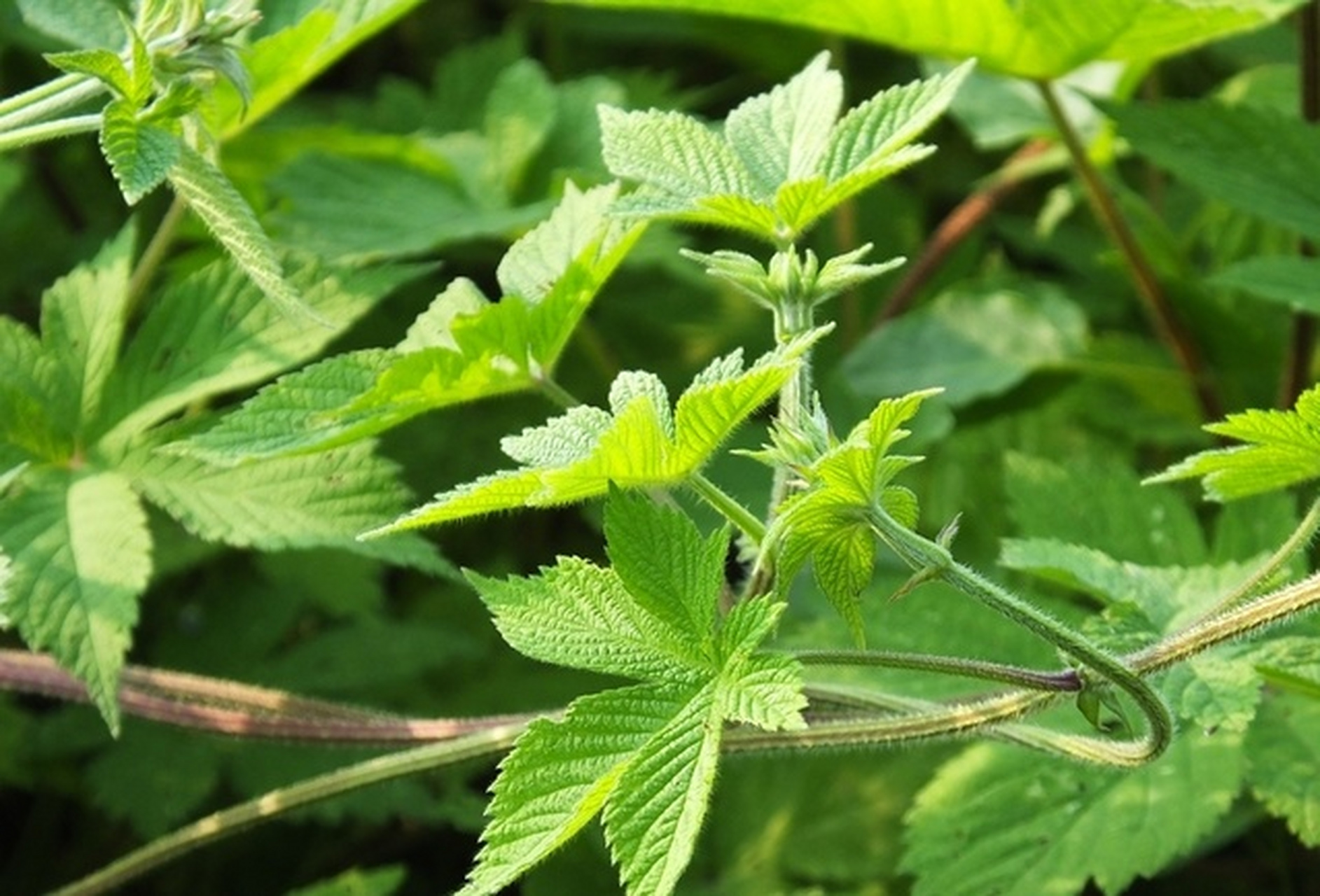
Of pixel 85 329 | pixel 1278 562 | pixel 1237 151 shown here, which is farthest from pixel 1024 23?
pixel 85 329

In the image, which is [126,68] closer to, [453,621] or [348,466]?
[348,466]

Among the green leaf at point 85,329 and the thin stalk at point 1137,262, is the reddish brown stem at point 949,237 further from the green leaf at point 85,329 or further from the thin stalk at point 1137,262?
the green leaf at point 85,329

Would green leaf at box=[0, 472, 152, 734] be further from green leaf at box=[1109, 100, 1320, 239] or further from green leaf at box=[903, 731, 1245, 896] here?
green leaf at box=[1109, 100, 1320, 239]

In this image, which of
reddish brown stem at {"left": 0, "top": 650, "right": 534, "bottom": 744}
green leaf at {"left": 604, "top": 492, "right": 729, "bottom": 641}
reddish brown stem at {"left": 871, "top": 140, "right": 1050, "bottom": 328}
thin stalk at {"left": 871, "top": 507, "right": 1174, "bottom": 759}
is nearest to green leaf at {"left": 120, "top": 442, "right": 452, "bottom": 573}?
reddish brown stem at {"left": 0, "top": 650, "right": 534, "bottom": 744}

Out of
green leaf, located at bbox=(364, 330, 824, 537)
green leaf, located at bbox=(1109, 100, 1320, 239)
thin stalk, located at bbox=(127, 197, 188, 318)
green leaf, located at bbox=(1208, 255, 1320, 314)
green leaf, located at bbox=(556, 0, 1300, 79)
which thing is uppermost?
green leaf, located at bbox=(364, 330, 824, 537)

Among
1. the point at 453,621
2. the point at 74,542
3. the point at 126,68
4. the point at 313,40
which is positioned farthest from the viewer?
the point at 453,621

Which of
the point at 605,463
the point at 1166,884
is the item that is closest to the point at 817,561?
the point at 605,463

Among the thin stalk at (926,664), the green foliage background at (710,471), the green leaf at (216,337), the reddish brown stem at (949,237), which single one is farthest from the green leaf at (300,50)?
the reddish brown stem at (949,237)
